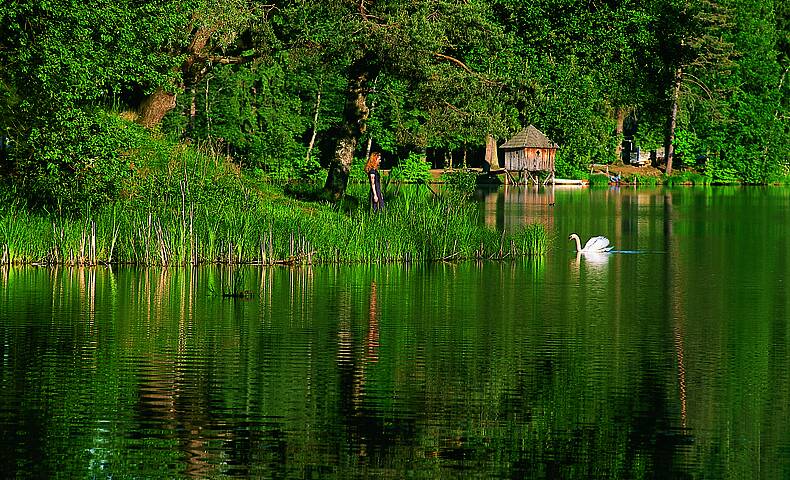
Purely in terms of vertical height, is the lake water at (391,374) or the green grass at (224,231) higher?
the green grass at (224,231)

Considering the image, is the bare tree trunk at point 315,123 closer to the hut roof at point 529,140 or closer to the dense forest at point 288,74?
the dense forest at point 288,74

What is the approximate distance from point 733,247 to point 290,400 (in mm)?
21647

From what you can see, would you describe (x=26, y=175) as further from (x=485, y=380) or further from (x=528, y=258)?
(x=485, y=380)

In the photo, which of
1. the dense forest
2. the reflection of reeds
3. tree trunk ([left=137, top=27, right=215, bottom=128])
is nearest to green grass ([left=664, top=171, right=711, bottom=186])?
the dense forest

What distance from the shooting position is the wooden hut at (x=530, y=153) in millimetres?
75438

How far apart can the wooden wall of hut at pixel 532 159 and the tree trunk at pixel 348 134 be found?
40.4m

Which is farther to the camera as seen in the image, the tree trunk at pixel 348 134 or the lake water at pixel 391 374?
the tree trunk at pixel 348 134

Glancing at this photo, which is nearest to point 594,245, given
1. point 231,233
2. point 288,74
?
point 231,233

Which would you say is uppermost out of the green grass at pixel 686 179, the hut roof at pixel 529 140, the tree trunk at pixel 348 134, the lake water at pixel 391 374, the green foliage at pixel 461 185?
the hut roof at pixel 529 140

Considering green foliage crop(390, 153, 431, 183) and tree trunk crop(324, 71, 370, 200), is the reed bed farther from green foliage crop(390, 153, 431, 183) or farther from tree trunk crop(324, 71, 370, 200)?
green foliage crop(390, 153, 431, 183)

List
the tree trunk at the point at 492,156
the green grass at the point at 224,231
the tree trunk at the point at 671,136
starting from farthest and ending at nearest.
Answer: the tree trunk at the point at 671,136
the tree trunk at the point at 492,156
the green grass at the point at 224,231

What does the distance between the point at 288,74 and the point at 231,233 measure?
44.0m

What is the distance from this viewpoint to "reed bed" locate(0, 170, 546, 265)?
24.0 metres

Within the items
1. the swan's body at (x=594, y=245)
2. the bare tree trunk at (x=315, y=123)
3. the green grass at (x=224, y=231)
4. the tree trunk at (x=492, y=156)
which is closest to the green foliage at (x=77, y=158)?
the green grass at (x=224, y=231)
